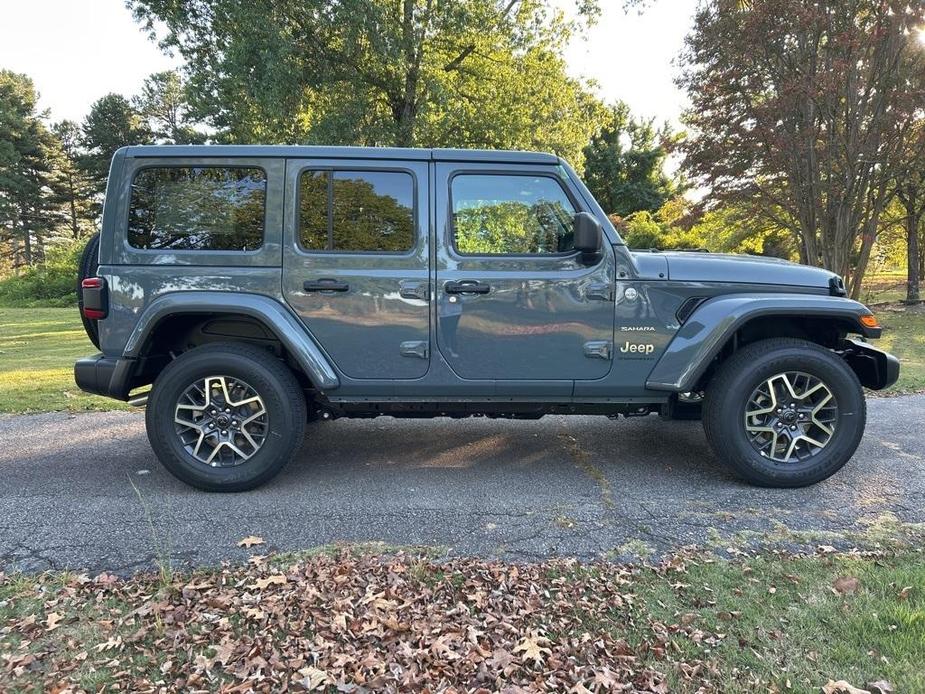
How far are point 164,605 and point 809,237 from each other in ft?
43.7

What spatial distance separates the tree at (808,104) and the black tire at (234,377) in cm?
1053

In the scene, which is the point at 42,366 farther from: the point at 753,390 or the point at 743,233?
the point at 743,233

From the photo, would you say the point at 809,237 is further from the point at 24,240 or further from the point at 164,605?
the point at 24,240

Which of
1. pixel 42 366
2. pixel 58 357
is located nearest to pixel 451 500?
pixel 42 366

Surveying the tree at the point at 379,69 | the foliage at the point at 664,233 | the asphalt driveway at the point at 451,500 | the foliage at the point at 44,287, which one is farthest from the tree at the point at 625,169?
the asphalt driveway at the point at 451,500

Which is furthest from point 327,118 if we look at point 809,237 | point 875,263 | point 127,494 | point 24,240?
point 24,240

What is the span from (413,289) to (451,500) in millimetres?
1309

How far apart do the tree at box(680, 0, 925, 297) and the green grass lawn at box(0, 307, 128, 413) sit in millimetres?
11324

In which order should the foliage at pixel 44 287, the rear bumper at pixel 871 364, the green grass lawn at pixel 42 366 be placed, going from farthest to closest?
the foliage at pixel 44 287 < the green grass lawn at pixel 42 366 < the rear bumper at pixel 871 364

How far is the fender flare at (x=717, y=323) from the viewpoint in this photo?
3607 mm

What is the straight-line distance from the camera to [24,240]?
141ft

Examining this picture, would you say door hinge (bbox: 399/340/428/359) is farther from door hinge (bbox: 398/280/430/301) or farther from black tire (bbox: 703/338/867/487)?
black tire (bbox: 703/338/867/487)

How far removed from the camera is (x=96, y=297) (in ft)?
11.9

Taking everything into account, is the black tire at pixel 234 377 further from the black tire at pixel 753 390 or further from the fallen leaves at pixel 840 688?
the fallen leaves at pixel 840 688
